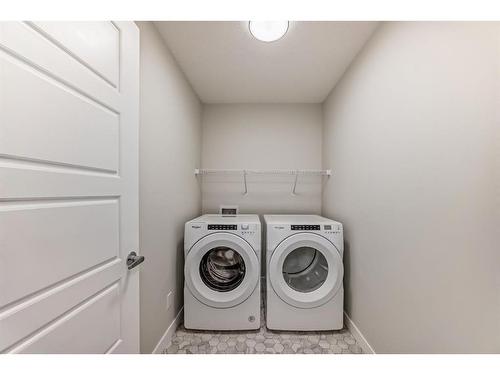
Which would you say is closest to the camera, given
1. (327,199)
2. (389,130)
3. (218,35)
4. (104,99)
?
(104,99)

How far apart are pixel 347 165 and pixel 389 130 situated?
62 cm

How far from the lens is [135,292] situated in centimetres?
98

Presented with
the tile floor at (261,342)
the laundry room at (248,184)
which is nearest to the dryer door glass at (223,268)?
the laundry room at (248,184)

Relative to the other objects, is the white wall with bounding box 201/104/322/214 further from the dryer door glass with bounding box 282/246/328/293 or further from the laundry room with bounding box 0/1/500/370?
the dryer door glass with bounding box 282/246/328/293

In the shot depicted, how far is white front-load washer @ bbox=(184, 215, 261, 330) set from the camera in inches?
65.1

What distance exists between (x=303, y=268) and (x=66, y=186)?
180 centimetres

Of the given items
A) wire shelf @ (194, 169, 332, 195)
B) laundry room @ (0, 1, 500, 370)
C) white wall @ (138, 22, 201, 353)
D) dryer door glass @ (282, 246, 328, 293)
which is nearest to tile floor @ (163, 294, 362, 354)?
laundry room @ (0, 1, 500, 370)

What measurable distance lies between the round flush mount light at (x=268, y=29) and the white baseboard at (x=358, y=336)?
223 centimetres

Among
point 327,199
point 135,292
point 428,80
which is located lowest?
point 135,292

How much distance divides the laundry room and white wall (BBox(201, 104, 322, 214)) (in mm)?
25

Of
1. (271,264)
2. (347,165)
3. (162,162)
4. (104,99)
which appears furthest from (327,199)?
(104,99)

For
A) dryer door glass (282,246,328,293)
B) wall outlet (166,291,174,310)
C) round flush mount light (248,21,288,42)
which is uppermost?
round flush mount light (248,21,288,42)

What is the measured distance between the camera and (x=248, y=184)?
254cm
